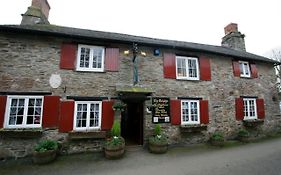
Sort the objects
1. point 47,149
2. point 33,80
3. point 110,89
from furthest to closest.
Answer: point 110,89
point 33,80
point 47,149

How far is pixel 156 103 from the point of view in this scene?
9.06 metres

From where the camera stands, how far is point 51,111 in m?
7.68

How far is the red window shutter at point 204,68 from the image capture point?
1038 centimetres

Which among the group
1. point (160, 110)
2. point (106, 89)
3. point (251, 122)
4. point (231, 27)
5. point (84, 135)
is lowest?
point (84, 135)

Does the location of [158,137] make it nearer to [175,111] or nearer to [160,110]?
[160,110]

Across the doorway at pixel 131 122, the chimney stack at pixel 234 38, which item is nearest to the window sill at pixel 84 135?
the doorway at pixel 131 122

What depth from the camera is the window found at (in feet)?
33.4

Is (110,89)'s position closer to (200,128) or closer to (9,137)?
(9,137)

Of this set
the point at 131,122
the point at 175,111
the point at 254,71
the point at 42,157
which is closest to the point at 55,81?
the point at 42,157

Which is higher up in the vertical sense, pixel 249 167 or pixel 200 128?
pixel 200 128

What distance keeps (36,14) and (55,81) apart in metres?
5.64

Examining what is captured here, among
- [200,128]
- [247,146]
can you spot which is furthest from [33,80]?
[247,146]

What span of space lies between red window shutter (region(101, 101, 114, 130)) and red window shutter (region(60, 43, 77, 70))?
2.47m

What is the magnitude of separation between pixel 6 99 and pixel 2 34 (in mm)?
3032
